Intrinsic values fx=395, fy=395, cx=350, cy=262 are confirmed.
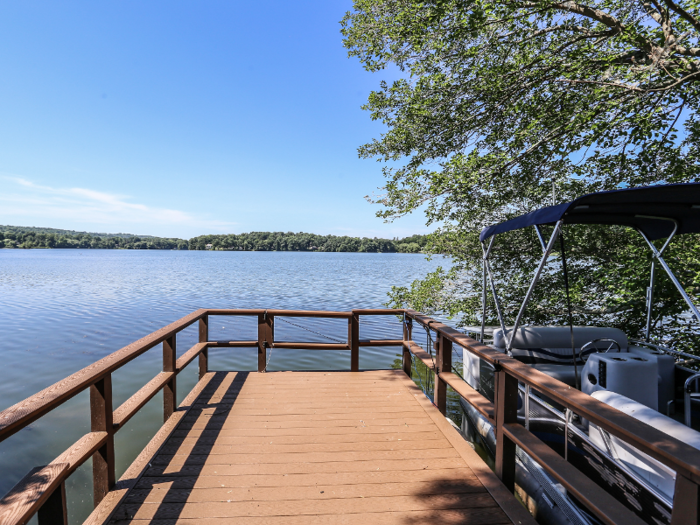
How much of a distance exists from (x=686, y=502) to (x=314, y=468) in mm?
2010

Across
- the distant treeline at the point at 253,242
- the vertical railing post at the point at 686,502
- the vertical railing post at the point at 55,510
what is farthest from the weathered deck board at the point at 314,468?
the distant treeline at the point at 253,242

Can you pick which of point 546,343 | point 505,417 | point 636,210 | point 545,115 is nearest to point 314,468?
point 505,417

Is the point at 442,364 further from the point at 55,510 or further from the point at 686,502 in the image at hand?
the point at 55,510

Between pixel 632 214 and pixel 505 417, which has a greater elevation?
pixel 632 214

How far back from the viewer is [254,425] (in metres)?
3.30

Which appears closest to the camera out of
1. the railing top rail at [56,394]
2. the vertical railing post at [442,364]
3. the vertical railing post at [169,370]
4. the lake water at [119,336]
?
the railing top rail at [56,394]

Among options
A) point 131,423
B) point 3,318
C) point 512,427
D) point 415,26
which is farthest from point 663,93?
point 3,318

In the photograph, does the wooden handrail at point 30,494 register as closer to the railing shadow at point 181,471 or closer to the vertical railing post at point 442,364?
the railing shadow at point 181,471

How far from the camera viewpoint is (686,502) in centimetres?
117

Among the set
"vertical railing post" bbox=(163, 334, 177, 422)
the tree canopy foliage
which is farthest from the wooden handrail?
the tree canopy foliage

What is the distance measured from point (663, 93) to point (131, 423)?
8653 millimetres

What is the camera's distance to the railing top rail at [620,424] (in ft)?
3.85

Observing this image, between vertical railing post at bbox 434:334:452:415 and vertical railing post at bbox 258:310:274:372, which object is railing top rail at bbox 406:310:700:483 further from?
vertical railing post at bbox 258:310:274:372

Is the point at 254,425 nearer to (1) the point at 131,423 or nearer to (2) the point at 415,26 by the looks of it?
(1) the point at 131,423
